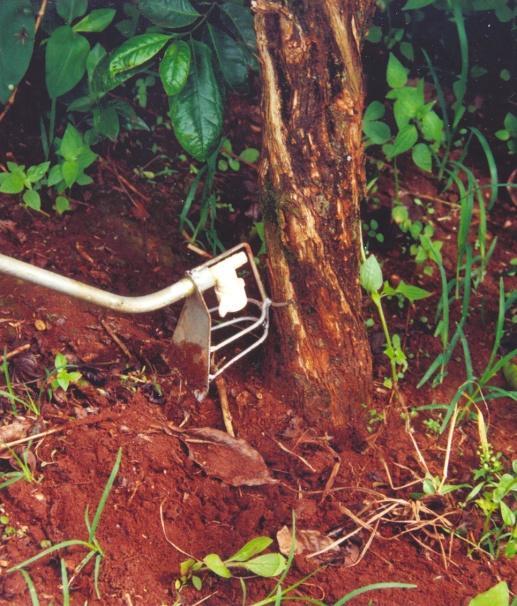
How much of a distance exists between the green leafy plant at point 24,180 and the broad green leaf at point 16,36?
0.24 meters

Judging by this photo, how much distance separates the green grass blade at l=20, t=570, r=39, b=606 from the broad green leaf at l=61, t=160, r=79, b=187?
39.7 inches

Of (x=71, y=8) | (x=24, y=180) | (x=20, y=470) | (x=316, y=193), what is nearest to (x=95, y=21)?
(x=71, y=8)

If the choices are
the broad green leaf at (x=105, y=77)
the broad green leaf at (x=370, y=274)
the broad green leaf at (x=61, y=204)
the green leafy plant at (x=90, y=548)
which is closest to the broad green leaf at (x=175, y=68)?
the broad green leaf at (x=105, y=77)

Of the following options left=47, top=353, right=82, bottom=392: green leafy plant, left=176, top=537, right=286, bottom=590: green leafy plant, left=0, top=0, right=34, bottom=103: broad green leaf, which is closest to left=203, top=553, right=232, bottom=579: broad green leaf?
left=176, top=537, right=286, bottom=590: green leafy plant

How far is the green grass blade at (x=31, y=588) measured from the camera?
1.26 m

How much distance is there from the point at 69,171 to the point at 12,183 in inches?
6.0

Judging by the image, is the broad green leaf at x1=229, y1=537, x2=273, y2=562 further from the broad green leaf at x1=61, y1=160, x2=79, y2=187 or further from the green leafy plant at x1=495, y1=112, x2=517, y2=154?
the green leafy plant at x1=495, y1=112, x2=517, y2=154

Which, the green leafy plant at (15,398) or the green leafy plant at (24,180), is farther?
the green leafy plant at (24,180)

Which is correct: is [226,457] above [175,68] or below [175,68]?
below

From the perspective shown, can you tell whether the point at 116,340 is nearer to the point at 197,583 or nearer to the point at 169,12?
the point at 197,583

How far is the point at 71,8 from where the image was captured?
1894 millimetres

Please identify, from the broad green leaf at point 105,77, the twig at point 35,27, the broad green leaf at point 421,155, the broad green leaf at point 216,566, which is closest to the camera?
the broad green leaf at point 216,566

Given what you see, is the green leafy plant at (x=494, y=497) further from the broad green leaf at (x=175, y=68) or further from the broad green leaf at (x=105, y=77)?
the broad green leaf at (x=105, y=77)

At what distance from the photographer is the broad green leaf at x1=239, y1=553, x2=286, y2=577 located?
1.40 m
